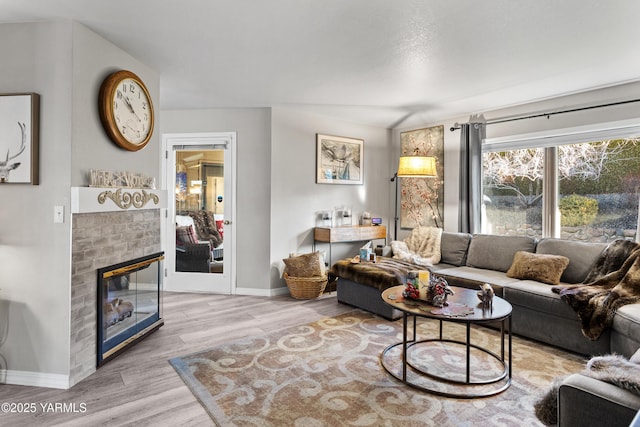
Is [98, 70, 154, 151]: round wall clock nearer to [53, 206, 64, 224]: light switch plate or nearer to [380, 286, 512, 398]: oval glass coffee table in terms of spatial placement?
[53, 206, 64, 224]: light switch plate

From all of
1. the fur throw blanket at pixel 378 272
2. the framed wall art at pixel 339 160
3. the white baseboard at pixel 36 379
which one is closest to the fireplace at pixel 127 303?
the white baseboard at pixel 36 379

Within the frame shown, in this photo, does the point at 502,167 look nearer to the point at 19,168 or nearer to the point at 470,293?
the point at 470,293

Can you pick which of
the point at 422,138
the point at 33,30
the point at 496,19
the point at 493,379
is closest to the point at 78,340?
the point at 33,30

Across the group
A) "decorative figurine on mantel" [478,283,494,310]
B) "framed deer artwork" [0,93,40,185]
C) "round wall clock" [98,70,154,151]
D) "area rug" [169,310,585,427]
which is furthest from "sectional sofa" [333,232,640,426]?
"framed deer artwork" [0,93,40,185]

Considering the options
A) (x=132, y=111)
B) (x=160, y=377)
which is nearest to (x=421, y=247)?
(x=160, y=377)

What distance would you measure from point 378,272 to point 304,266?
42.8 inches

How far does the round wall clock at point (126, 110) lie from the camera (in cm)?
264

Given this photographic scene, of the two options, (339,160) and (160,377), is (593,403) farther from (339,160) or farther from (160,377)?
(339,160)

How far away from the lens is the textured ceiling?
221 cm

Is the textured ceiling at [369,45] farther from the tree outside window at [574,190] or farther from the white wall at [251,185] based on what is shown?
the tree outside window at [574,190]

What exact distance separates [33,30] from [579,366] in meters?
4.58

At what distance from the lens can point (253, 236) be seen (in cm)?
Result: 462

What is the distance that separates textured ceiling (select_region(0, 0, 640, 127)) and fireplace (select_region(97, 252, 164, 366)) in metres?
1.78

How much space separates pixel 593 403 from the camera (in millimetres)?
1235
